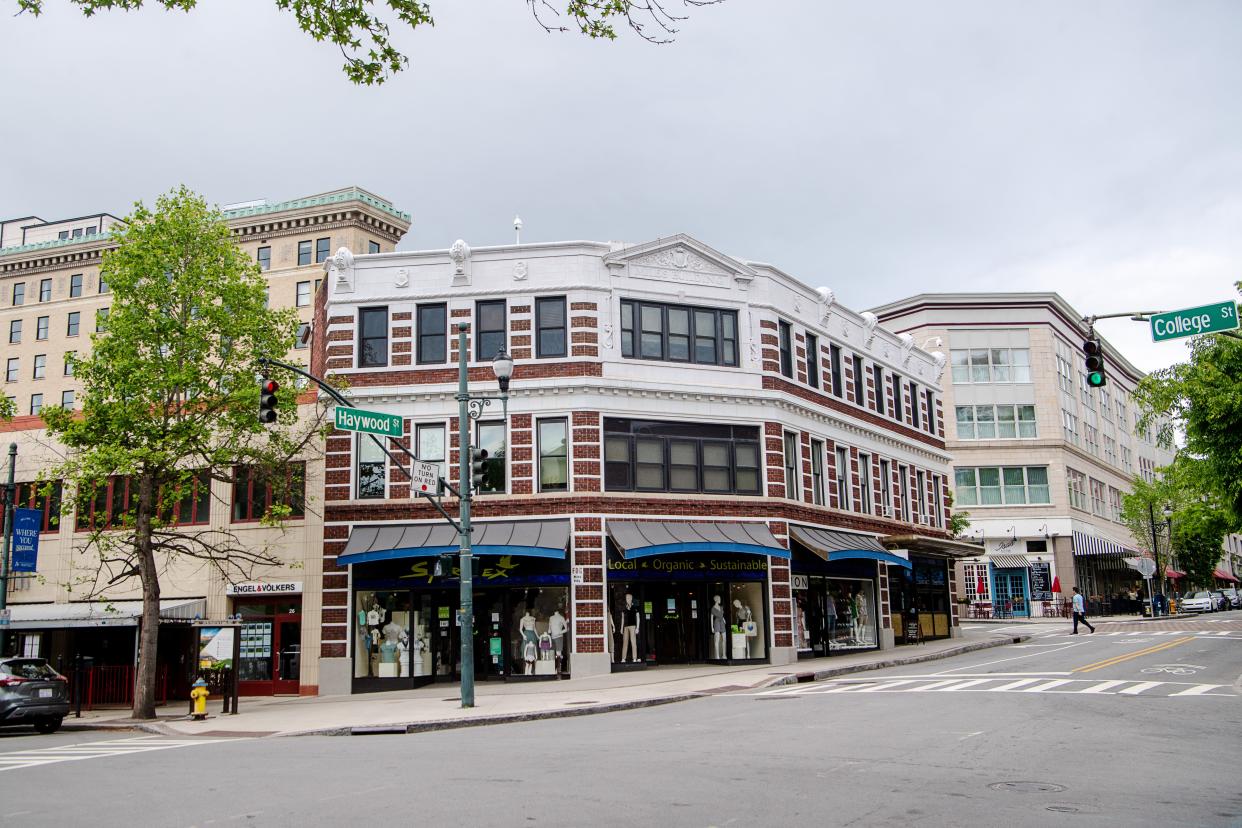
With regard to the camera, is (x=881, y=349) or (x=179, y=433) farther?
(x=881, y=349)

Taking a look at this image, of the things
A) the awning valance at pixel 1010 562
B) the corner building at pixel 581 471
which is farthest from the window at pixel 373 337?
the awning valance at pixel 1010 562

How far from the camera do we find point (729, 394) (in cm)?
3028

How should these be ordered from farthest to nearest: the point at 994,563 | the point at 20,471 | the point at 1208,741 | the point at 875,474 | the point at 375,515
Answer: the point at 994,563 < the point at 875,474 < the point at 20,471 < the point at 375,515 < the point at 1208,741

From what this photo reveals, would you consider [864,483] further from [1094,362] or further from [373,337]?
[373,337]

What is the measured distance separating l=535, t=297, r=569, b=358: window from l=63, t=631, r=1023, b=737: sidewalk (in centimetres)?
907

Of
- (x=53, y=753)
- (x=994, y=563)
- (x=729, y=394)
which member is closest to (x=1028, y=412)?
(x=994, y=563)

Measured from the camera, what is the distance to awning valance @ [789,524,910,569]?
30.1 m

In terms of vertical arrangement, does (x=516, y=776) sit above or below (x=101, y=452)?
below

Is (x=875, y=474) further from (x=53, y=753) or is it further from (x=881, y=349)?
(x=53, y=753)

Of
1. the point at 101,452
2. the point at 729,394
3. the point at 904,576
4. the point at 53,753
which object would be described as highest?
Result: the point at 729,394

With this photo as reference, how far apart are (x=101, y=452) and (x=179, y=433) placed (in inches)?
68.0

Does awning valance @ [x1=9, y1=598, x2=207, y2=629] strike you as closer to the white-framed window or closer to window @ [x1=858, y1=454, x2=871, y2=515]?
window @ [x1=858, y1=454, x2=871, y2=515]

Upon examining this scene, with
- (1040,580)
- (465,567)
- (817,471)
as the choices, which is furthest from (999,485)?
(465,567)

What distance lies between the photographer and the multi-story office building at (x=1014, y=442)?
61625 mm
